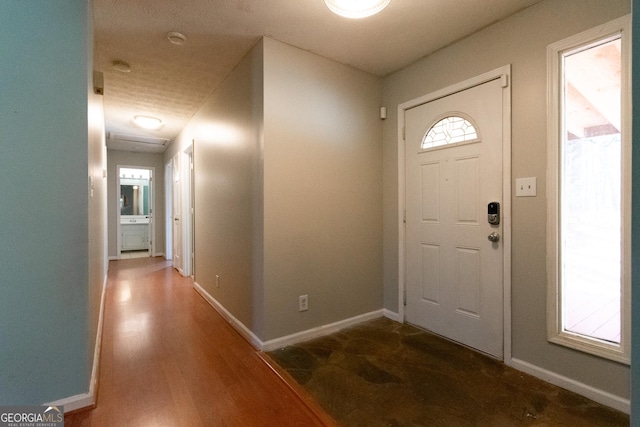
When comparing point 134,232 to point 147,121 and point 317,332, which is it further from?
point 317,332

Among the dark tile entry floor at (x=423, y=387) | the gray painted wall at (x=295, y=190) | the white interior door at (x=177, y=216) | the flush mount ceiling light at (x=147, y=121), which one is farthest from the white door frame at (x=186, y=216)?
the dark tile entry floor at (x=423, y=387)

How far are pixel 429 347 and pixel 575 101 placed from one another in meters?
1.99

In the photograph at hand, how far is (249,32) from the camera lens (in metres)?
2.18

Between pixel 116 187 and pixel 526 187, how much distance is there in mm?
7100

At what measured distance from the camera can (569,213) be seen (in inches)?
72.4

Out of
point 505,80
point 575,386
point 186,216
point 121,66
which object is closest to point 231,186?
point 121,66

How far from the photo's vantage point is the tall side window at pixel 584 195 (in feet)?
5.75

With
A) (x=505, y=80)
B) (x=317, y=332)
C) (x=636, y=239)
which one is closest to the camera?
(x=636, y=239)

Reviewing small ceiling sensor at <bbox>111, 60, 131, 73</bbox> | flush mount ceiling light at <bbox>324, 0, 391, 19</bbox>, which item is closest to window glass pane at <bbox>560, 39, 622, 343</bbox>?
flush mount ceiling light at <bbox>324, 0, 391, 19</bbox>

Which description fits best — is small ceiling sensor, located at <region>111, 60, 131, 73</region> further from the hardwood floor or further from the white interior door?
the hardwood floor

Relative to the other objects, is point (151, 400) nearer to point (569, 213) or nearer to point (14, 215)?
point (14, 215)

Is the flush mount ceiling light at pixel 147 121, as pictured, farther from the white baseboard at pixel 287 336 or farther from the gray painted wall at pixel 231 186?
the white baseboard at pixel 287 336

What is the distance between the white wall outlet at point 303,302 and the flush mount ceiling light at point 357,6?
79.2 inches

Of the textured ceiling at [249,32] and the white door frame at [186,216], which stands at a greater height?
the textured ceiling at [249,32]
